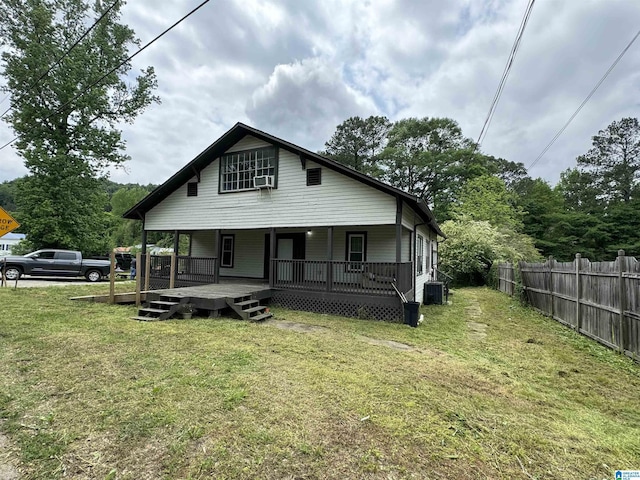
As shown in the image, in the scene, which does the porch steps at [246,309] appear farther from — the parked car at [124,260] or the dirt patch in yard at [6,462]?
the parked car at [124,260]

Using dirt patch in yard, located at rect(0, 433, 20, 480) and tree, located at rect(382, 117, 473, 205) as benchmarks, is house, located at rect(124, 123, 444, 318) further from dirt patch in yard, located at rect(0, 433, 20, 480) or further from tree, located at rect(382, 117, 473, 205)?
tree, located at rect(382, 117, 473, 205)

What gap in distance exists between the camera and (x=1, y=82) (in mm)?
19688

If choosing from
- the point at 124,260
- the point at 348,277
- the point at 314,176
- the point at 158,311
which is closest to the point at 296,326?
the point at 158,311

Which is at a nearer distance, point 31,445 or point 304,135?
point 31,445

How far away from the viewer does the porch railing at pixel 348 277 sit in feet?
29.2

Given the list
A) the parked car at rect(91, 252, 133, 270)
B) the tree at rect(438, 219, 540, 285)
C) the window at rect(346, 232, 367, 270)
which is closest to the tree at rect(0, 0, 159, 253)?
the parked car at rect(91, 252, 133, 270)

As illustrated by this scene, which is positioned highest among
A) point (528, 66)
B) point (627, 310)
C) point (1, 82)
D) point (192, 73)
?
point (1, 82)

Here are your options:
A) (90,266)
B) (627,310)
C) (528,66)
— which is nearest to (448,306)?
(627,310)

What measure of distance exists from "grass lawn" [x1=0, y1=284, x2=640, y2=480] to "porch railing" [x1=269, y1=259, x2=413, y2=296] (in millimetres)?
2670

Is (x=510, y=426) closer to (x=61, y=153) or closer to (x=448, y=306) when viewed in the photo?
(x=448, y=306)

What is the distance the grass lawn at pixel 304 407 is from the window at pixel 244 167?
21.6ft

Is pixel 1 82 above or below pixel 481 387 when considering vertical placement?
above

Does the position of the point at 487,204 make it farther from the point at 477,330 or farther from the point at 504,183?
the point at 477,330

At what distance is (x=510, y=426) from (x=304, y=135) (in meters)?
30.1
